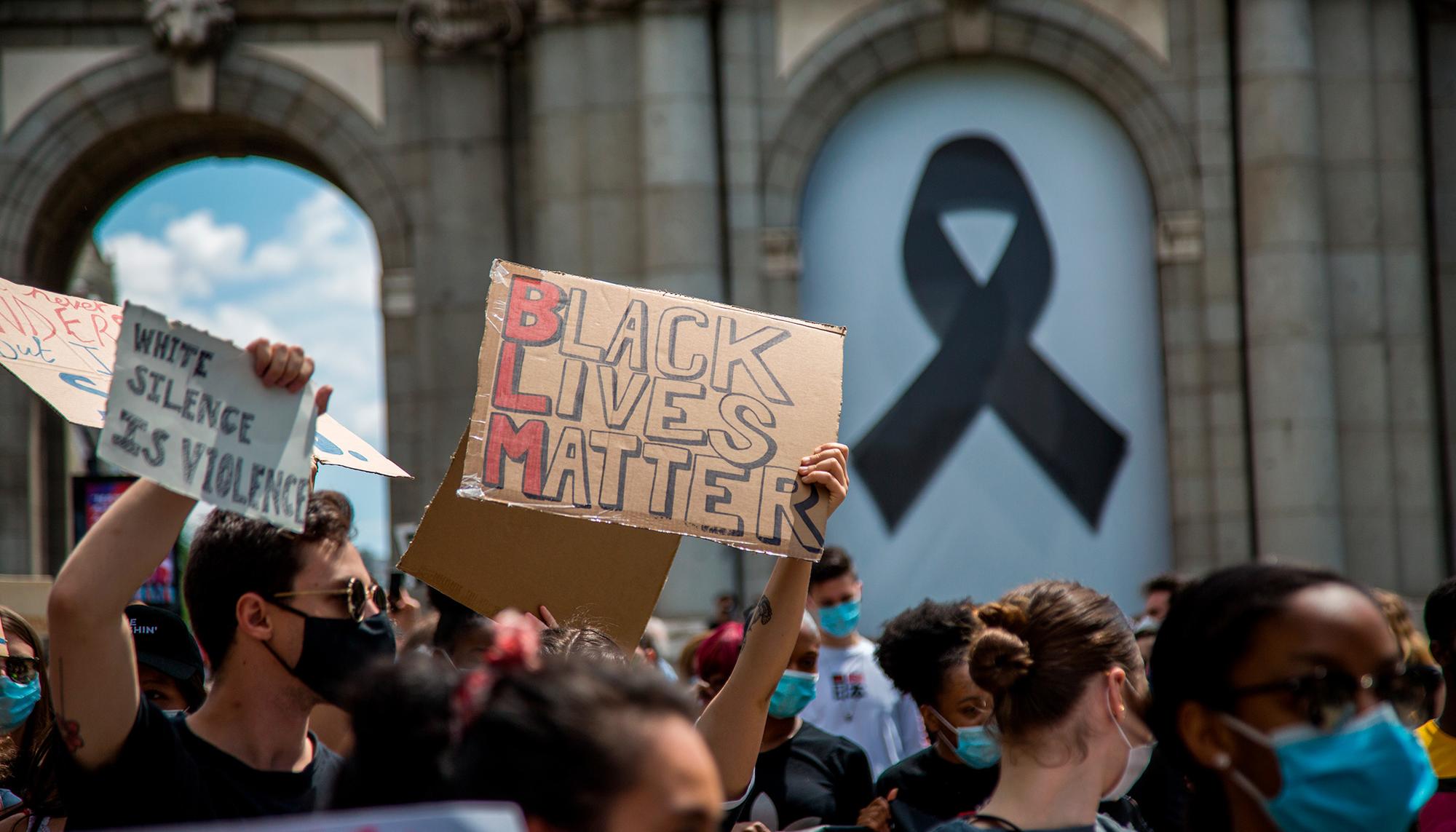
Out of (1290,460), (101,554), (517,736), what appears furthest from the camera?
(1290,460)

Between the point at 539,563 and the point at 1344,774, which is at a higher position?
the point at 539,563

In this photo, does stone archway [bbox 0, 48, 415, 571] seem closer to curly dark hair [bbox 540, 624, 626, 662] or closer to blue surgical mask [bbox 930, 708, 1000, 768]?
blue surgical mask [bbox 930, 708, 1000, 768]

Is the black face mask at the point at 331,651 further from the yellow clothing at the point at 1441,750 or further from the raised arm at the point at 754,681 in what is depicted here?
the yellow clothing at the point at 1441,750

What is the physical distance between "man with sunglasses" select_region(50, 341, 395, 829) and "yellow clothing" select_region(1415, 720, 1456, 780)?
2.83m

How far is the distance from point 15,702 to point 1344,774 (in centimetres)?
366

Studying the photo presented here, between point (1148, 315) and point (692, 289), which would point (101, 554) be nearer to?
point (692, 289)

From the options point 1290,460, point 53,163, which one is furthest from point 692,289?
point 53,163

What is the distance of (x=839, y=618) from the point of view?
278 inches

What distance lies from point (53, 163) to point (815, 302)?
7274 millimetres

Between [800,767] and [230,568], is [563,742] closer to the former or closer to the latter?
[230,568]

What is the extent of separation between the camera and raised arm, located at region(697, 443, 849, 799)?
3584 mm

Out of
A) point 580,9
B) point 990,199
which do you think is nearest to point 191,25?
point 580,9

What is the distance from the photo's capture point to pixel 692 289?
13.0m

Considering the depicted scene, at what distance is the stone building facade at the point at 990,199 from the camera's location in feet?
42.8
